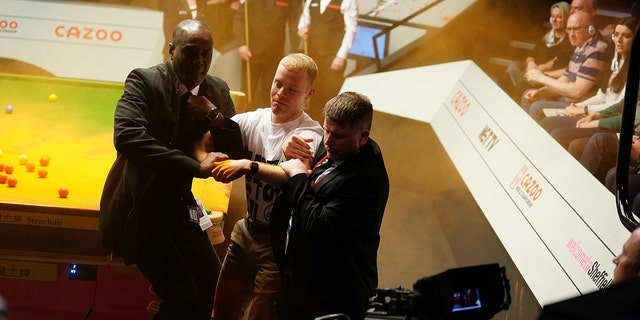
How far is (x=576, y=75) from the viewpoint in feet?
18.1

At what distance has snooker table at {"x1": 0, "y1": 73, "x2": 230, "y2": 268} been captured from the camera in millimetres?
4426

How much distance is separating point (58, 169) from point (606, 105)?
11.4 ft

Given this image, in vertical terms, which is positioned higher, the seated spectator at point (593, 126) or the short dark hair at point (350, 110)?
the short dark hair at point (350, 110)

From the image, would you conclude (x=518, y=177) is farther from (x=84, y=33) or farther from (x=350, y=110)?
(x=84, y=33)

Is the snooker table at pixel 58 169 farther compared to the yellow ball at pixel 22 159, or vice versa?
the yellow ball at pixel 22 159

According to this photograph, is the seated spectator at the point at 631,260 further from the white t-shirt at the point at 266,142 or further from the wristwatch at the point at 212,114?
the wristwatch at the point at 212,114

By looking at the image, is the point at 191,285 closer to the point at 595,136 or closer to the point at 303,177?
the point at 303,177

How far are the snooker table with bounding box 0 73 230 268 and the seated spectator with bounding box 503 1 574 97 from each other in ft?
8.81

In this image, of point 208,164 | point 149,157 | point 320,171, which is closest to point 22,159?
point 149,157

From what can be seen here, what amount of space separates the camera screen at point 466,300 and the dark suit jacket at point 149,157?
1569 millimetres

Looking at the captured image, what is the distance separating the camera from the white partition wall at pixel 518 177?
421cm

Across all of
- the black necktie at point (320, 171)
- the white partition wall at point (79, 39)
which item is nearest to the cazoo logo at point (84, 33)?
the white partition wall at point (79, 39)

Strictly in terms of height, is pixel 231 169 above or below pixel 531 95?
above

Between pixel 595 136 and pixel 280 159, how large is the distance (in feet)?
7.27
